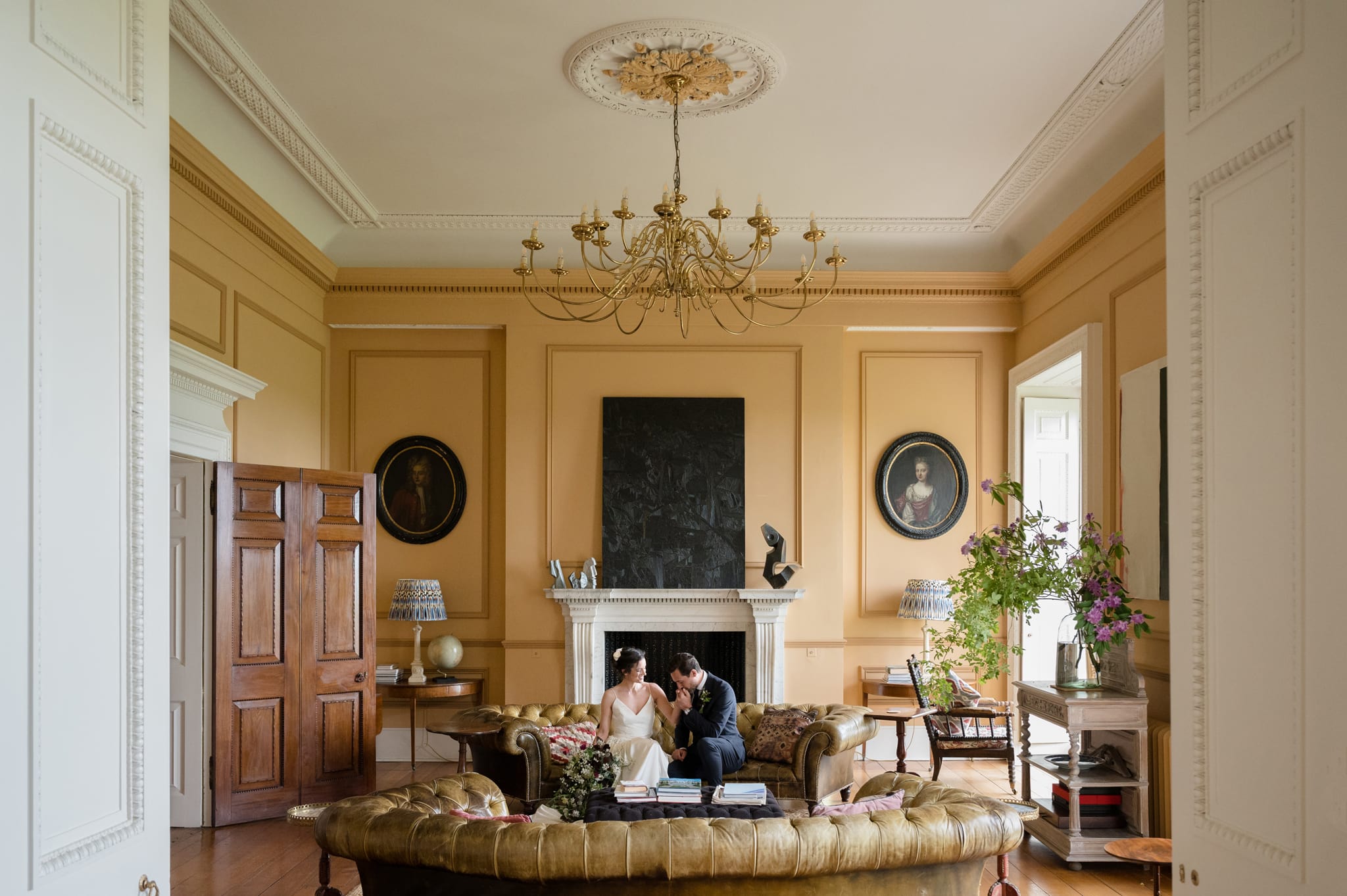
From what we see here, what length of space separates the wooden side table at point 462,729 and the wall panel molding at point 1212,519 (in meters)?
4.68

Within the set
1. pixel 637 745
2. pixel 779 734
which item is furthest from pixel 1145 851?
pixel 779 734

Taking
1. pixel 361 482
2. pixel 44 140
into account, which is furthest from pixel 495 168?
pixel 44 140

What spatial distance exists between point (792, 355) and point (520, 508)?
8.33 ft

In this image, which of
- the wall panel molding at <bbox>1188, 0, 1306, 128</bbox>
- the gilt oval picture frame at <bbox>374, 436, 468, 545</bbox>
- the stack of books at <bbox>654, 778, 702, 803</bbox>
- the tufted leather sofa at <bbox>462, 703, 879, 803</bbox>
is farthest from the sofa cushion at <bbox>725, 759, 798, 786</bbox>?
the wall panel molding at <bbox>1188, 0, 1306, 128</bbox>

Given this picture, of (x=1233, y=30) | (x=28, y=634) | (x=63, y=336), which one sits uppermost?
(x=1233, y=30)

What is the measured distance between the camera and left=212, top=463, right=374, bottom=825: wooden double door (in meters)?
6.43

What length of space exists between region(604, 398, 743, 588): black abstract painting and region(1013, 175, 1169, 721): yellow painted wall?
2.68 metres

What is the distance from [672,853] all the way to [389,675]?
16.5ft

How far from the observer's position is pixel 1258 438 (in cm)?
208

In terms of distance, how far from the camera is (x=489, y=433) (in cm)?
886

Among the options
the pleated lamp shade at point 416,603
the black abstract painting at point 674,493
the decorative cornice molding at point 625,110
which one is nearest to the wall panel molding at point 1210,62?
the decorative cornice molding at point 625,110

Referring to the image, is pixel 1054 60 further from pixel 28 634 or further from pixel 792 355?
pixel 28 634

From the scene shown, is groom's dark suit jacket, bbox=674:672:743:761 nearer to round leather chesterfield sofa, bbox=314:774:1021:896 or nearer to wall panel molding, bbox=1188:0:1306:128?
round leather chesterfield sofa, bbox=314:774:1021:896

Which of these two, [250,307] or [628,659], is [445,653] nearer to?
[628,659]
